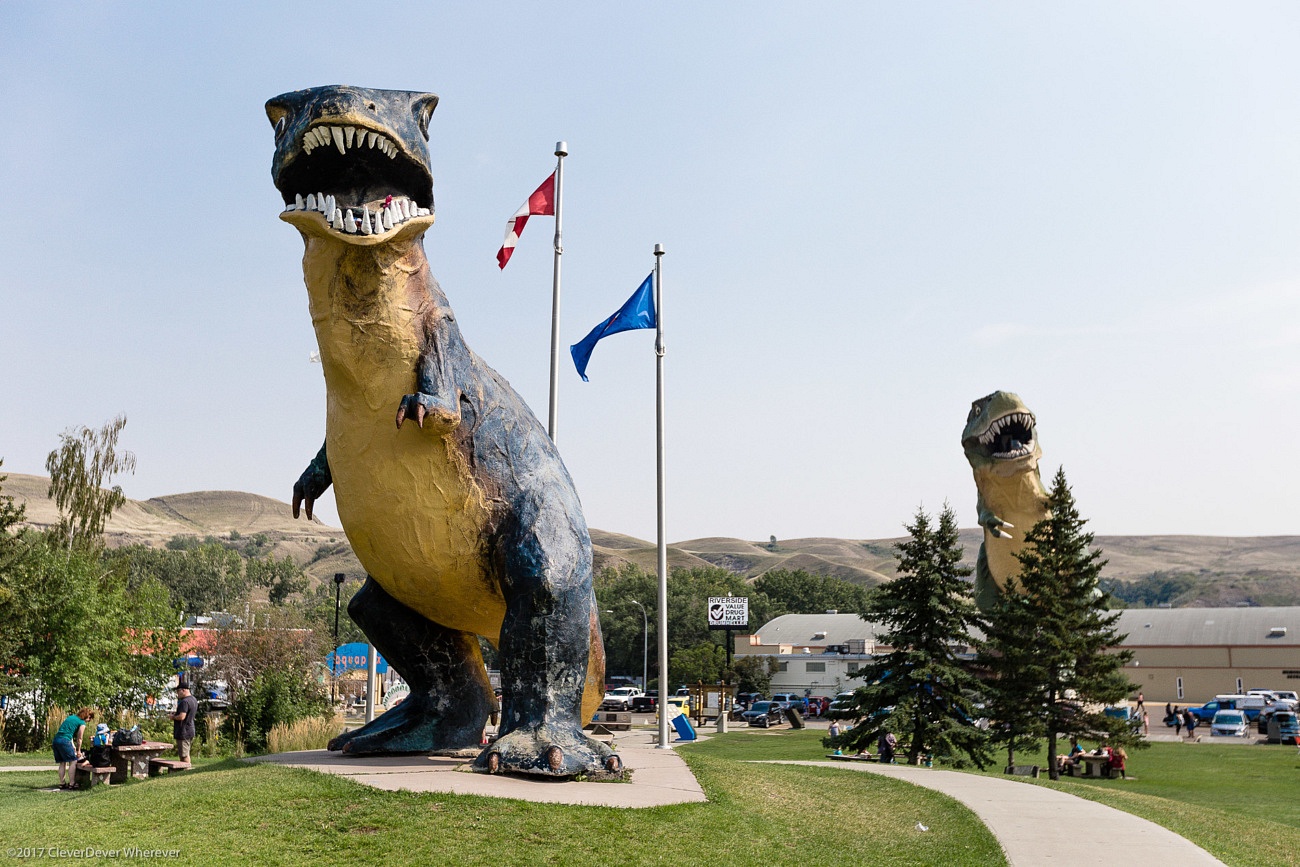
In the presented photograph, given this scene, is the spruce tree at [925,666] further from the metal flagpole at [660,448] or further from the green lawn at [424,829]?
the green lawn at [424,829]

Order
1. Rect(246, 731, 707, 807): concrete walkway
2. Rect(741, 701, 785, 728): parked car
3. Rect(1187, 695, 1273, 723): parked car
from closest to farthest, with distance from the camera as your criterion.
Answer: Rect(246, 731, 707, 807): concrete walkway, Rect(741, 701, 785, 728): parked car, Rect(1187, 695, 1273, 723): parked car

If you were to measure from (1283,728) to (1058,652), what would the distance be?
601 inches

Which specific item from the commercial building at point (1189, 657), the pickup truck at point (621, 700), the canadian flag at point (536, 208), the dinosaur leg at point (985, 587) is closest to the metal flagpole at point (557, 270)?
the canadian flag at point (536, 208)

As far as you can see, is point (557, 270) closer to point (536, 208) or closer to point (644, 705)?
point (536, 208)

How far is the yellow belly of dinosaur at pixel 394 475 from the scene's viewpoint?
657 centimetres

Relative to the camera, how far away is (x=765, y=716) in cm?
3697

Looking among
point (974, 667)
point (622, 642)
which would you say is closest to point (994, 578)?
point (974, 667)

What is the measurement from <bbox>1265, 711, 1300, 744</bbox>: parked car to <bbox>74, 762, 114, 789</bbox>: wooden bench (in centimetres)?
2793

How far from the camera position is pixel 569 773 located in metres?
6.88

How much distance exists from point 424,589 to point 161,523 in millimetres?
208665

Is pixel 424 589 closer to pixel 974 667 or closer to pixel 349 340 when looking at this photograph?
pixel 349 340

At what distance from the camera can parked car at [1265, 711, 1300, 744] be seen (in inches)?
1113

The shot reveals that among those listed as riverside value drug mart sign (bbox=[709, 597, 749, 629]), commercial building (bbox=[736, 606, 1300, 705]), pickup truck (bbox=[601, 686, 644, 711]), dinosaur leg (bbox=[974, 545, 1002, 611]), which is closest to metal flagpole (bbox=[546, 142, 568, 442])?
dinosaur leg (bbox=[974, 545, 1002, 611])

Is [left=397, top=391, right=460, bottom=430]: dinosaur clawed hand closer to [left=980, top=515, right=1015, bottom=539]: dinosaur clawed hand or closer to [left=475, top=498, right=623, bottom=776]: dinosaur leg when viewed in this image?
[left=475, top=498, right=623, bottom=776]: dinosaur leg
